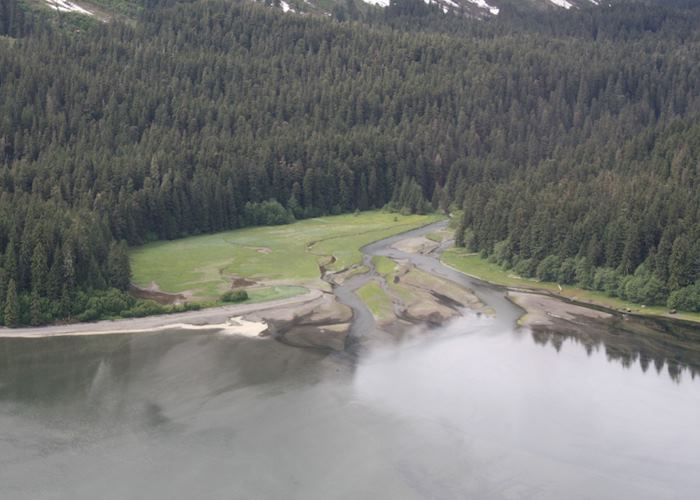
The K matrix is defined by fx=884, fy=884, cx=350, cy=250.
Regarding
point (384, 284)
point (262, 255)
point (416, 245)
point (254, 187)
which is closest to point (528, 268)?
point (384, 284)

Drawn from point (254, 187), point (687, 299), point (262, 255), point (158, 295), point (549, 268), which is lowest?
point (262, 255)

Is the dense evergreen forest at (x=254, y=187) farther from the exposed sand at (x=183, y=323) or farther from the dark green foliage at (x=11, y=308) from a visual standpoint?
the exposed sand at (x=183, y=323)

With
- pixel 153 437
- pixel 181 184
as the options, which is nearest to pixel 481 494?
pixel 153 437

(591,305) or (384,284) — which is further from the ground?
(591,305)

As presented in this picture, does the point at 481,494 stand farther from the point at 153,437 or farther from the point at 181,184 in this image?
the point at 181,184

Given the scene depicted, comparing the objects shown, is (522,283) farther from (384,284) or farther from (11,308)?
(11,308)

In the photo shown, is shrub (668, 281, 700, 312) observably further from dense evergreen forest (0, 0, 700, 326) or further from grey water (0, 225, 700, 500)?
grey water (0, 225, 700, 500)
